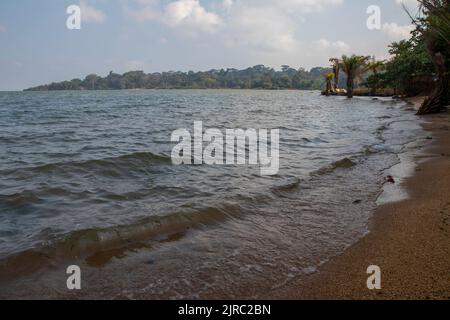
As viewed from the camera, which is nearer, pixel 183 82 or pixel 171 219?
pixel 171 219

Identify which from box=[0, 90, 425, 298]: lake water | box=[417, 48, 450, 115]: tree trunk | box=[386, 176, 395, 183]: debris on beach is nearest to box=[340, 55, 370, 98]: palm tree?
box=[417, 48, 450, 115]: tree trunk

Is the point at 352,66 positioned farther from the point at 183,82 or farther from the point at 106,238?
the point at 183,82

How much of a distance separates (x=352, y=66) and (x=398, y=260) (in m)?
49.2

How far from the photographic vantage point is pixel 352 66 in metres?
48.3

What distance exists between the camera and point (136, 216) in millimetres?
5070

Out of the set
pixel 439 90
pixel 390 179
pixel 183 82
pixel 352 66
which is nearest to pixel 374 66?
pixel 352 66

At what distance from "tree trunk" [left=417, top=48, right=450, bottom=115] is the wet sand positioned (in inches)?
562

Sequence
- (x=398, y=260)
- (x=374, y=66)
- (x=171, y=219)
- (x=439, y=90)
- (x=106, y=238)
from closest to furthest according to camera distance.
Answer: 1. (x=398, y=260)
2. (x=106, y=238)
3. (x=171, y=219)
4. (x=439, y=90)
5. (x=374, y=66)

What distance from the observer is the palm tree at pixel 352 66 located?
4741 centimetres

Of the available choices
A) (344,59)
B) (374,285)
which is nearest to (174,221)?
(374,285)

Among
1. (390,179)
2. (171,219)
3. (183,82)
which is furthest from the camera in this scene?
(183,82)

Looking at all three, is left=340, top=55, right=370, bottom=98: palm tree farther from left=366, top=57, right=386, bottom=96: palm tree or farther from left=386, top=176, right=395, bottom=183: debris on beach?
left=386, top=176, right=395, bottom=183: debris on beach

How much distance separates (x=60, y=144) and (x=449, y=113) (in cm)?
1773
